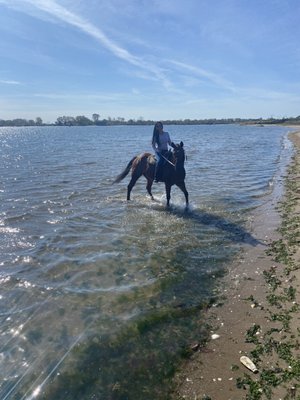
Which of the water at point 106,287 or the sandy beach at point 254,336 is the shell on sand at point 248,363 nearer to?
the sandy beach at point 254,336

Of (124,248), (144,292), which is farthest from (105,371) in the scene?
(124,248)

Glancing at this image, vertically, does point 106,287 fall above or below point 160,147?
below

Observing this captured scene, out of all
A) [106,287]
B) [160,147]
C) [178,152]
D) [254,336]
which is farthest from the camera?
[160,147]

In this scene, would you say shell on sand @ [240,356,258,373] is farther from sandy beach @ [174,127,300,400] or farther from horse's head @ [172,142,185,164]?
horse's head @ [172,142,185,164]

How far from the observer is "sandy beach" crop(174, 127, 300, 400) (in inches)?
167

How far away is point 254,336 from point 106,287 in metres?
2.85

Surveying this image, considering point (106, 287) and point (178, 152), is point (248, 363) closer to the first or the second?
point (106, 287)

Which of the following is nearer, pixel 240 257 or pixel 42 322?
pixel 42 322

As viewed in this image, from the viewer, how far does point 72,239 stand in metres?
9.60

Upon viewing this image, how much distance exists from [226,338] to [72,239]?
18.0 ft

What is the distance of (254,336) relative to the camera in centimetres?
521

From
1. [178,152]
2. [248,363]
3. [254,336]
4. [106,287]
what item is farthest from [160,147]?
[248,363]

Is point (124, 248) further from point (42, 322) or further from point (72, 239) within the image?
point (42, 322)

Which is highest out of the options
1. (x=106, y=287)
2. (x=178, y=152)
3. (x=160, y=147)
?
(x=160, y=147)
